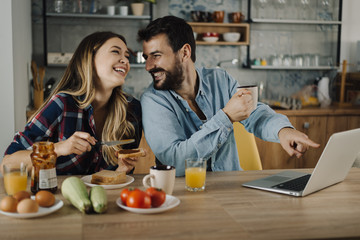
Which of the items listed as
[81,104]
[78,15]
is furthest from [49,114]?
[78,15]

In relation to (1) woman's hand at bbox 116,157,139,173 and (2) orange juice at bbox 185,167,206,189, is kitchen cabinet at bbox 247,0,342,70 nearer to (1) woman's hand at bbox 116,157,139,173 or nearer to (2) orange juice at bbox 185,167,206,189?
(1) woman's hand at bbox 116,157,139,173

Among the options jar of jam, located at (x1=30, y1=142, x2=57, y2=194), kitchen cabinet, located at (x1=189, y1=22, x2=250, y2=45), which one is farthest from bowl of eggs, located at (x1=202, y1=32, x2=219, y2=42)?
jar of jam, located at (x1=30, y1=142, x2=57, y2=194)

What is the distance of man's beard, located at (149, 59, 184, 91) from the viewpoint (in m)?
2.19

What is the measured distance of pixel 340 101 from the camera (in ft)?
15.0

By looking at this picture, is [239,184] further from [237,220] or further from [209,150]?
[237,220]

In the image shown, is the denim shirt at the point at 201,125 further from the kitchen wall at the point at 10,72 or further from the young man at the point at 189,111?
the kitchen wall at the point at 10,72

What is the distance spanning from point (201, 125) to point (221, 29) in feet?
8.43

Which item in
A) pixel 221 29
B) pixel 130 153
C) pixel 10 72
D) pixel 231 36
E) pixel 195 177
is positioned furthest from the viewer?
pixel 221 29

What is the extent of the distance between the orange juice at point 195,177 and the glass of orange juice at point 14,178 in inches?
22.4

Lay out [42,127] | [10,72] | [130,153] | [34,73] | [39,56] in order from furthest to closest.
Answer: [39,56] < [34,73] < [10,72] < [42,127] < [130,153]

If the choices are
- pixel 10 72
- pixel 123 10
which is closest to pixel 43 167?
pixel 10 72

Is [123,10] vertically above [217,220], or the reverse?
[123,10]

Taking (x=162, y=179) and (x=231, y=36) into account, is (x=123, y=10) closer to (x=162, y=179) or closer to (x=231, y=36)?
(x=231, y=36)

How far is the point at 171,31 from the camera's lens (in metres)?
2.26
